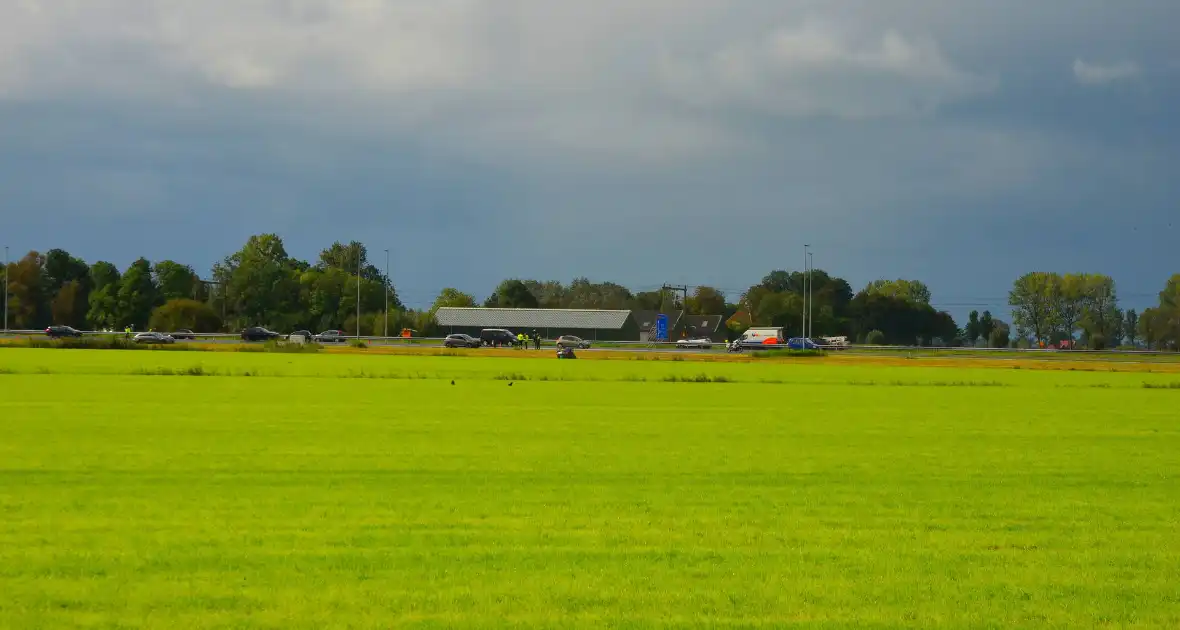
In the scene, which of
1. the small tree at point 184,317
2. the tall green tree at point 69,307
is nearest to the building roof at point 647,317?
the small tree at point 184,317

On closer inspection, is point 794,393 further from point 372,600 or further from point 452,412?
point 372,600

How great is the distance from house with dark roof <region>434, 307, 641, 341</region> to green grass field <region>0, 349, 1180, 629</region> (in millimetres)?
120642

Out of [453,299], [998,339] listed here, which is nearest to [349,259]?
[453,299]

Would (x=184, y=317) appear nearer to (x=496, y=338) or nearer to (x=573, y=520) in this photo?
(x=496, y=338)

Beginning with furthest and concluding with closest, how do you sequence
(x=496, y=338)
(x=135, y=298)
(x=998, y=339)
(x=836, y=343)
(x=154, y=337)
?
(x=135, y=298) → (x=998, y=339) → (x=836, y=343) → (x=496, y=338) → (x=154, y=337)

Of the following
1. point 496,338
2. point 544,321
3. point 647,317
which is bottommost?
point 496,338

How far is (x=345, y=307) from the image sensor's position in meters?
142

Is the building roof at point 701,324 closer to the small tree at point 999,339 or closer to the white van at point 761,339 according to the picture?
the small tree at point 999,339

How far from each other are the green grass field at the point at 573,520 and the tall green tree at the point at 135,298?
11424 centimetres

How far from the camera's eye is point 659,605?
8906mm

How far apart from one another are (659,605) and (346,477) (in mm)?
7808

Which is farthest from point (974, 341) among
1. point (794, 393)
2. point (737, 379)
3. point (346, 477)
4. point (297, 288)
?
point (346, 477)

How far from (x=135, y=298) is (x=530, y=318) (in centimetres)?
4870

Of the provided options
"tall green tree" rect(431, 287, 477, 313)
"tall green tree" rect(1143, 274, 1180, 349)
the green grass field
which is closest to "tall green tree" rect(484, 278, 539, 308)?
"tall green tree" rect(431, 287, 477, 313)
